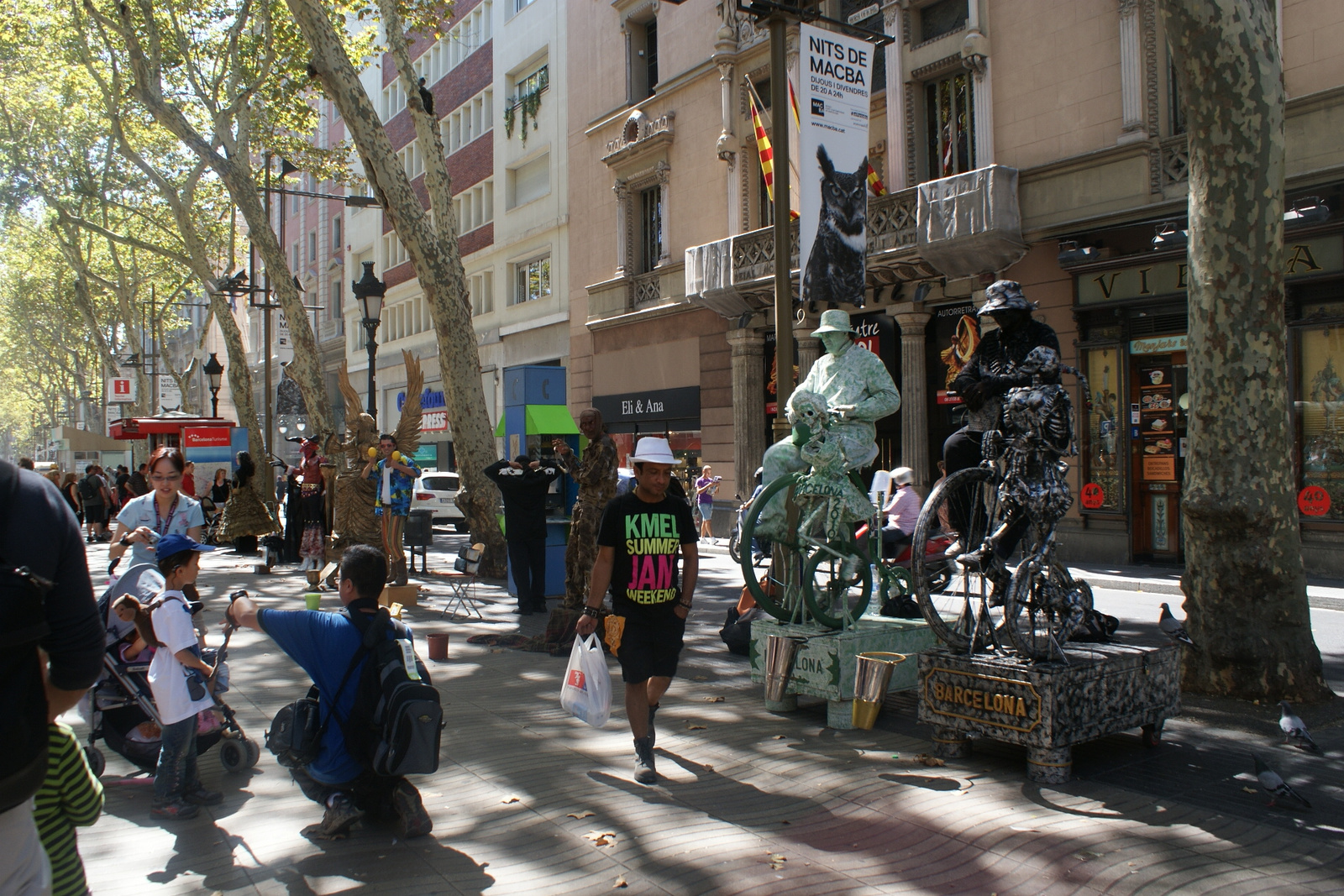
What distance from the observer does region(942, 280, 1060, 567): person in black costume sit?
17.7 feet

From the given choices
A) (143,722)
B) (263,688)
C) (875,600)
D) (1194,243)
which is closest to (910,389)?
(875,600)

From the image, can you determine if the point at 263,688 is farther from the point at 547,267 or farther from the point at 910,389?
the point at 547,267

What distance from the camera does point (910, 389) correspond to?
1877 cm

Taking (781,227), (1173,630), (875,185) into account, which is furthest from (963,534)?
(875,185)

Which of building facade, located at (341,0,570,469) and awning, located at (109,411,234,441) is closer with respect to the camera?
awning, located at (109,411,234,441)

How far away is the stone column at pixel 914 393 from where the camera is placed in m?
18.6

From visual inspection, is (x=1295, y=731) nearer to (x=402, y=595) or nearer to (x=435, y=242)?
(x=402, y=595)

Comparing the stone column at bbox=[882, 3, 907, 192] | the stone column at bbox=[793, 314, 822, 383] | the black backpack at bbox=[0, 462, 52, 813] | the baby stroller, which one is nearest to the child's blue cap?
the baby stroller

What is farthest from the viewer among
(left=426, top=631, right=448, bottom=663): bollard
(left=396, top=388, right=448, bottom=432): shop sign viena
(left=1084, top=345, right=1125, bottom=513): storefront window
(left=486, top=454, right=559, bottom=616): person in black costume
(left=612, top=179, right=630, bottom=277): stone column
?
(left=396, top=388, right=448, bottom=432): shop sign viena

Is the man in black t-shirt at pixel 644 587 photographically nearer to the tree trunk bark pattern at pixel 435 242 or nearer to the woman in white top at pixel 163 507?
the woman in white top at pixel 163 507

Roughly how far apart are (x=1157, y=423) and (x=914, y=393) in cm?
443

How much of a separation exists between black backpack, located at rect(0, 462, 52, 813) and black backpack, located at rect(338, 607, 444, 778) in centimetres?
198

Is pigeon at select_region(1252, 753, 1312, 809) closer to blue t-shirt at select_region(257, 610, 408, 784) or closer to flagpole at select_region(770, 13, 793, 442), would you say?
blue t-shirt at select_region(257, 610, 408, 784)

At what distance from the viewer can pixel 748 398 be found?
22.4 meters
